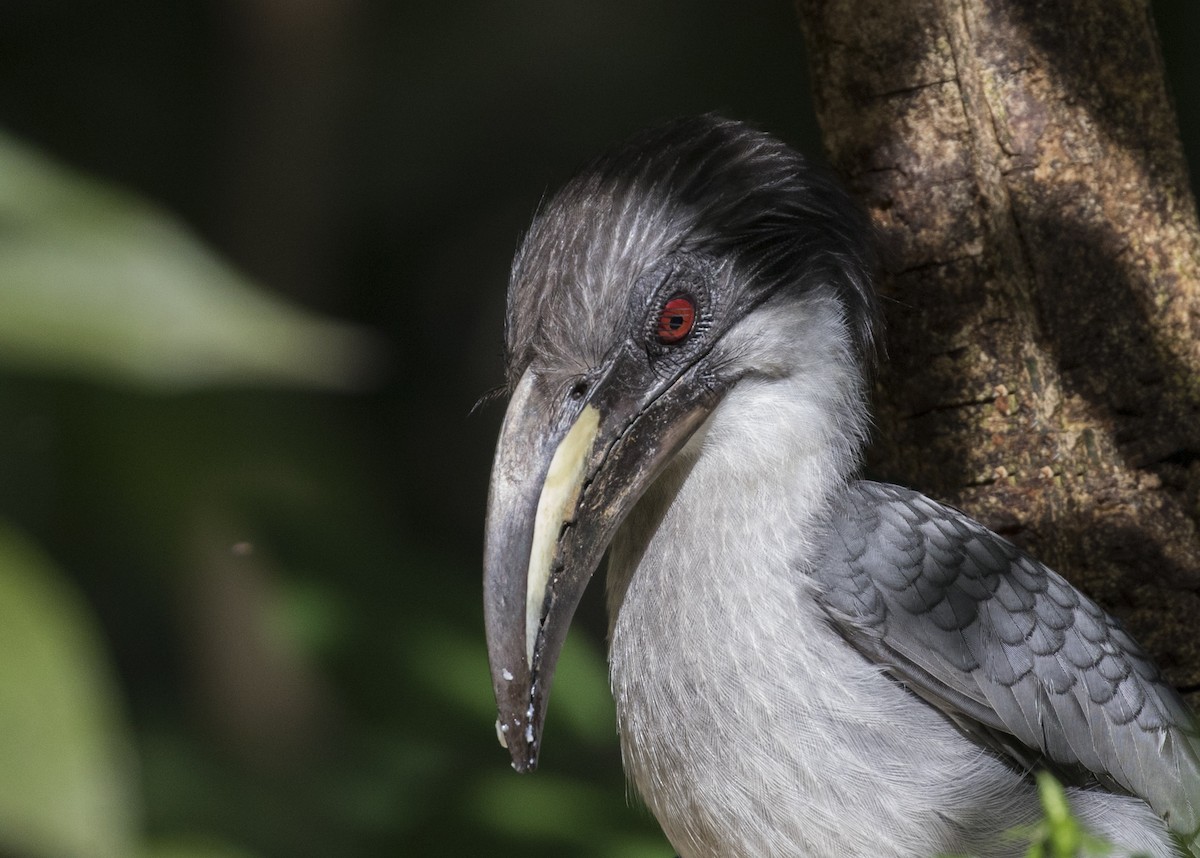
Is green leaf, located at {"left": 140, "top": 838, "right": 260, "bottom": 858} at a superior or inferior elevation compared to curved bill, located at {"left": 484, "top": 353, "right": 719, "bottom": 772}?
superior

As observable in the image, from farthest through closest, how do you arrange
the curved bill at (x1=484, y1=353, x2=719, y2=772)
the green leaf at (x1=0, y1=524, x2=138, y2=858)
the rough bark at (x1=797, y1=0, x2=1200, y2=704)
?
the rough bark at (x1=797, y1=0, x2=1200, y2=704), the curved bill at (x1=484, y1=353, x2=719, y2=772), the green leaf at (x1=0, y1=524, x2=138, y2=858)

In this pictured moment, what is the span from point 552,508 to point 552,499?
14 mm

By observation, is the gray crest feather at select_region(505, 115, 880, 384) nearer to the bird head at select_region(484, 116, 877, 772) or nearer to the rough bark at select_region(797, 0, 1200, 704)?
the bird head at select_region(484, 116, 877, 772)

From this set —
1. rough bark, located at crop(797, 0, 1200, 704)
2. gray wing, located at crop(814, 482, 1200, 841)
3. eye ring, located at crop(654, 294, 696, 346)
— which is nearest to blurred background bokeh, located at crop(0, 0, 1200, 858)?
eye ring, located at crop(654, 294, 696, 346)

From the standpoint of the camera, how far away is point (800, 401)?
7.13ft

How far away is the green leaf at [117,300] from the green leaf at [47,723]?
9cm

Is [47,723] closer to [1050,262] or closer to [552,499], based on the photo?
[552,499]

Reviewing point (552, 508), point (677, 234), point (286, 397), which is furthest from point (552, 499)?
point (286, 397)

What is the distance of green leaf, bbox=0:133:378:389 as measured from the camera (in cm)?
55

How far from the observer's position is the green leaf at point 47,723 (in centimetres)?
53

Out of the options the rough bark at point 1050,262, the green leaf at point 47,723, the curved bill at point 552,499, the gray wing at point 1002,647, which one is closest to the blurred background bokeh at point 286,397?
the green leaf at point 47,723

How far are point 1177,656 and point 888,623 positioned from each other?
828mm

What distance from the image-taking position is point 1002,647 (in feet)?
6.72

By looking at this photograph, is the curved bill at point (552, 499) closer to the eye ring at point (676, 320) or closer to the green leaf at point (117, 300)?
the eye ring at point (676, 320)
